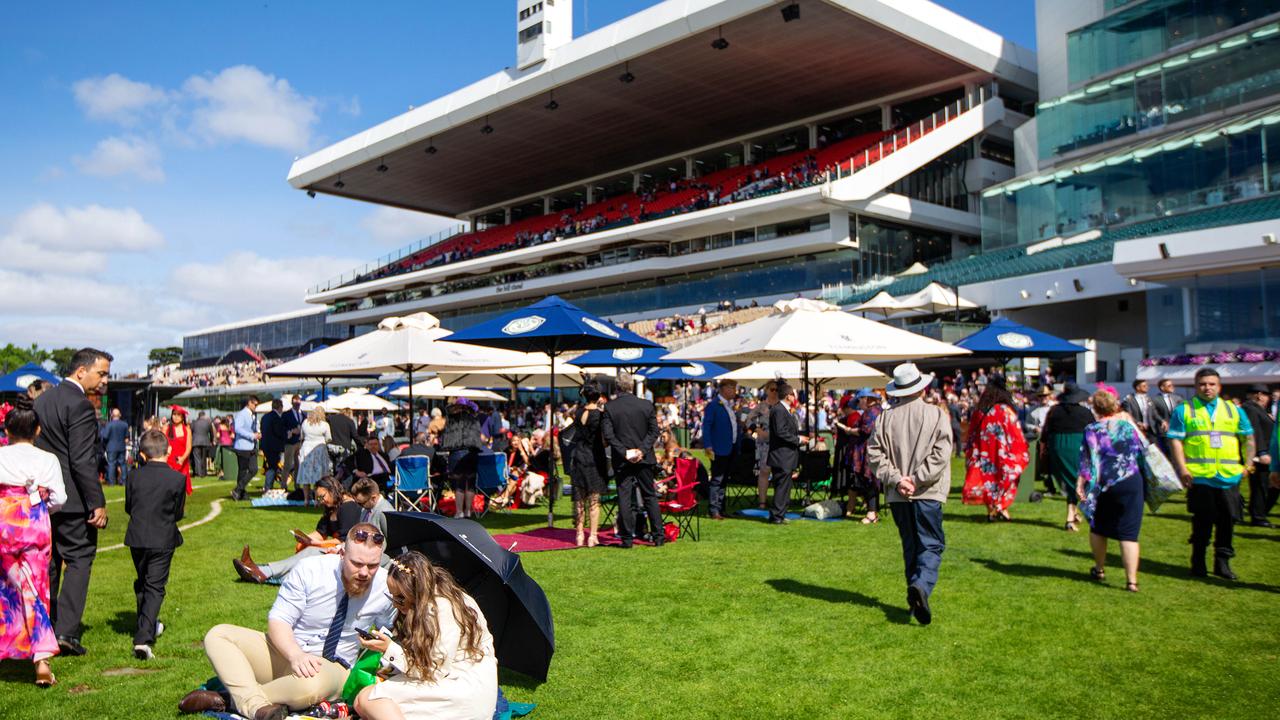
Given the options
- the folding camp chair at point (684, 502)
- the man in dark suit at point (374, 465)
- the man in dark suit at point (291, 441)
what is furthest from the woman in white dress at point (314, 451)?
the folding camp chair at point (684, 502)

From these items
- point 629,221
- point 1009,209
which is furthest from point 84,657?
point 629,221

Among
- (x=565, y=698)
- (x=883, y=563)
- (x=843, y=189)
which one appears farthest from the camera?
(x=843, y=189)

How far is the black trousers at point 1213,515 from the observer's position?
7.23 metres

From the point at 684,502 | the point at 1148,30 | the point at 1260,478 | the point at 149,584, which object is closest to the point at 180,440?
the point at 684,502

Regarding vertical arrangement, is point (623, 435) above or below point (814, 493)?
above

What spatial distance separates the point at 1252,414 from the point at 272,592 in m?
10.7

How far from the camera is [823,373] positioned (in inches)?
599

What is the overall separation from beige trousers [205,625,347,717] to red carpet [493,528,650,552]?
14.7ft

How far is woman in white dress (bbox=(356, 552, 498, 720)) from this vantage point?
338cm

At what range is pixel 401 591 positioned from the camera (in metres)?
3.40

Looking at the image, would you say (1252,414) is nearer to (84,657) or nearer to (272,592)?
(272,592)

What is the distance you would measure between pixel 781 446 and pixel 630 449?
2.68 m

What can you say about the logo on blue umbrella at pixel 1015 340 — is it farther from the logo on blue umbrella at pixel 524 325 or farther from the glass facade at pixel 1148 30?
the glass facade at pixel 1148 30

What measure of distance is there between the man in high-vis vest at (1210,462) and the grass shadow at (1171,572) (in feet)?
0.38
